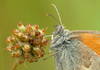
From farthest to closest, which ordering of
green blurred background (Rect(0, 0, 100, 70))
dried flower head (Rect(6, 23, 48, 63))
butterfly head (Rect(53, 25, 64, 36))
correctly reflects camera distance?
green blurred background (Rect(0, 0, 100, 70))
butterfly head (Rect(53, 25, 64, 36))
dried flower head (Rect(6, 23, 48, 63))

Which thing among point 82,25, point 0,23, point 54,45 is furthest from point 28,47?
point 82,25

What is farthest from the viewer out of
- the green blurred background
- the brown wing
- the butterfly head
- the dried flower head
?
the green blurred background

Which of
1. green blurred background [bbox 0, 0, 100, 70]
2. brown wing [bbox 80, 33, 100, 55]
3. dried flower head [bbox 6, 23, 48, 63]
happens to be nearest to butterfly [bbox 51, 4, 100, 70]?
brown wing [bbox 80, 33, 100, 55]

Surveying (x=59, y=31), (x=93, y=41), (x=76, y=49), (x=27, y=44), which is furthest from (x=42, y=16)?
(x=27, y=44)

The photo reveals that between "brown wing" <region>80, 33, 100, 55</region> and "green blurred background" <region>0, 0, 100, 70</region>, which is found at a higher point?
"green blurred background" <region>0, 0, 100, 70</region>

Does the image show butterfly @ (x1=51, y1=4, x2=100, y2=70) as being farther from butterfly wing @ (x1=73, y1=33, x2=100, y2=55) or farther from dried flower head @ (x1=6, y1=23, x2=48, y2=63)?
dried flower head @ (x1=6, y1=23, x2=48, y2=63)
